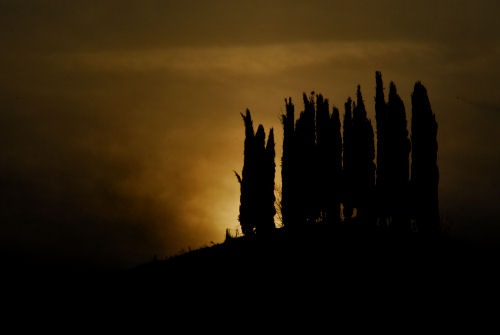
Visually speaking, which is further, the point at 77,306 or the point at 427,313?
the point at 77,306

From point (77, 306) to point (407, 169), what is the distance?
19845mm

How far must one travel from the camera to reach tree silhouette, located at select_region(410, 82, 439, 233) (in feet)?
131

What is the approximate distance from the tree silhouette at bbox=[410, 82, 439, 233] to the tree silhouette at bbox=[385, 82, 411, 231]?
0.69 meters

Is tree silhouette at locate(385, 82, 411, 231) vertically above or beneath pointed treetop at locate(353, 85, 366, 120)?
beneath

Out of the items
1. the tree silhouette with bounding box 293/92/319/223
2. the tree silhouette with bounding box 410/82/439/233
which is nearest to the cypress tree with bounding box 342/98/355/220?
the tree silhouette with bounding box 293/92/319/223

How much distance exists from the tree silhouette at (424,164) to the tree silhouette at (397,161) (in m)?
0.69

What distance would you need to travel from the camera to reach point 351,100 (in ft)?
154

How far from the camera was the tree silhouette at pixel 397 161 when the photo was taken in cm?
4125

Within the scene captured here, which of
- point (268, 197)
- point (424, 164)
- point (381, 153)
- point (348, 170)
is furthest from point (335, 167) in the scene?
point (424, 164)

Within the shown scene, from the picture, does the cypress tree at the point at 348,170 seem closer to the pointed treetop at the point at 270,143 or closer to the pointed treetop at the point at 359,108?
the pointed treetop at the point at 359,108

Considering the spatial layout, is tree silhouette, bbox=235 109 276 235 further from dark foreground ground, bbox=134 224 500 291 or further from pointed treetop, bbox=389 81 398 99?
pointed treetop, bbox=389 81 398 99

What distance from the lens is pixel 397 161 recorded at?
1642 inches

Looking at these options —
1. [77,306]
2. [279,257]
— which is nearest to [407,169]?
[279,257]

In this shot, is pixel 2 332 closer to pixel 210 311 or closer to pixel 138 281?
pixel 138 281
